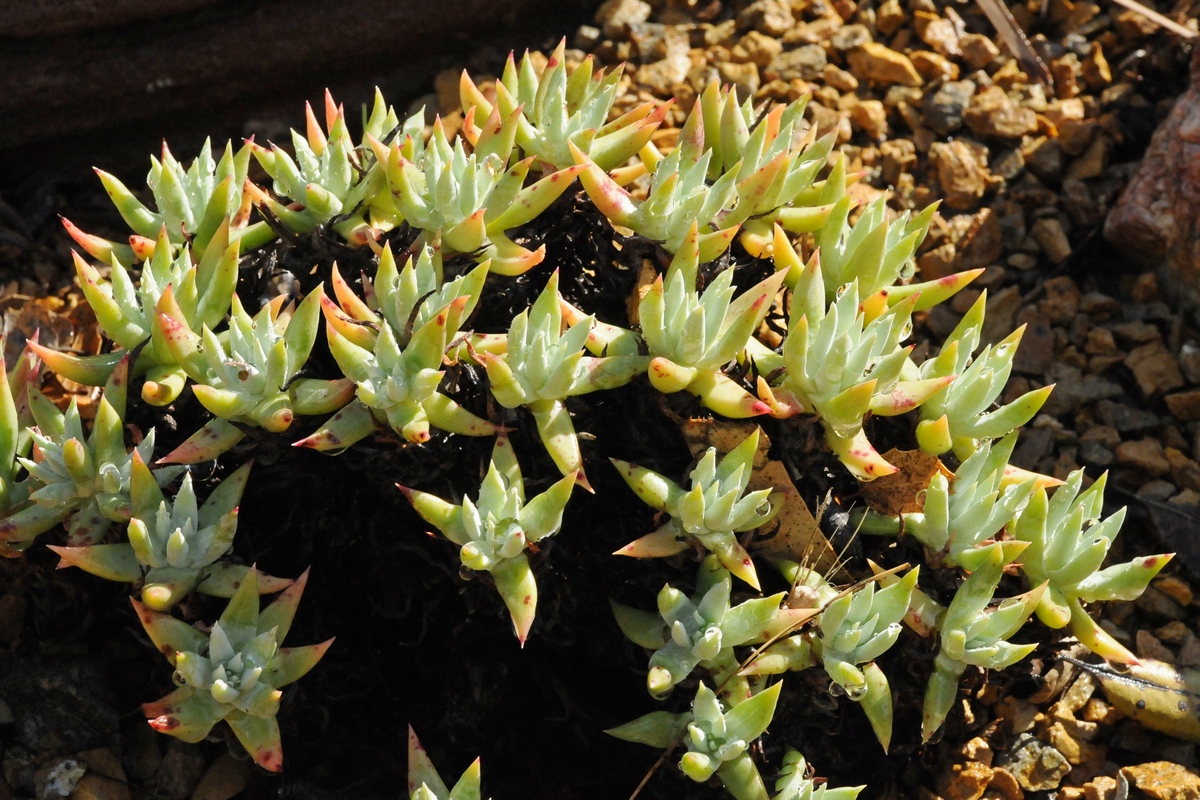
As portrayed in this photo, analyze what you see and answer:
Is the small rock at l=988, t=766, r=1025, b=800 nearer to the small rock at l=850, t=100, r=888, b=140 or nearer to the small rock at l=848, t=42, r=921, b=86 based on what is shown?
the small rock at l=850, t=100, r=888, b=140

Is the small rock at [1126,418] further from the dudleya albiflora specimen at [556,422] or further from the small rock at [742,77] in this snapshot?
the small rock at [742,77]

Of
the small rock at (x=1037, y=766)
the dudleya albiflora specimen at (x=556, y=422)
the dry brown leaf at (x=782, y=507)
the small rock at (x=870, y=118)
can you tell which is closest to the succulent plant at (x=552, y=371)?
the dudleya albiflora specimen at (x=556, y=422)

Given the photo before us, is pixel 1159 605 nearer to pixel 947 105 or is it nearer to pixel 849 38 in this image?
pixel 947 105

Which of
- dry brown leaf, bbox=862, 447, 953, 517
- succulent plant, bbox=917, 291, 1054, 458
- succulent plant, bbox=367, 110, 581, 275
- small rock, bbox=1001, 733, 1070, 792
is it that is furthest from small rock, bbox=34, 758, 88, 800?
small rock, bbox=1001, 733, 1070, 792

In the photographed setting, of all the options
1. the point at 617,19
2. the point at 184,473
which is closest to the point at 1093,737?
the point at 184,473

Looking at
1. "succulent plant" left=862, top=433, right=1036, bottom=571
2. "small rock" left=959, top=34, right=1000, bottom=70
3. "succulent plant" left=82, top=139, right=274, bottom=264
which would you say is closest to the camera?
"succulent plant" left=862, top=433, right=1036, bottom=571

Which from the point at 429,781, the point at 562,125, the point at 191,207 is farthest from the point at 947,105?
the point at 429,781
